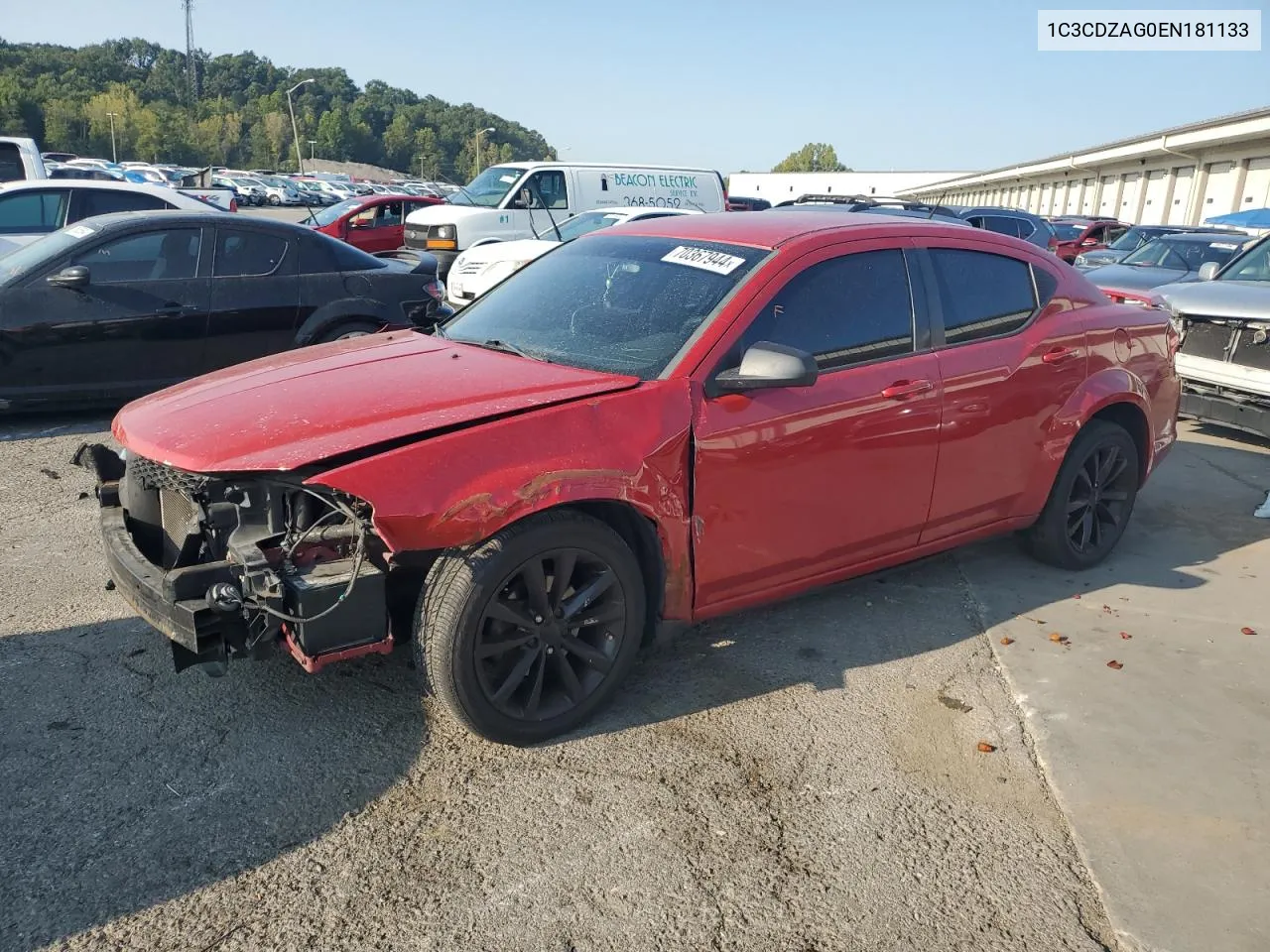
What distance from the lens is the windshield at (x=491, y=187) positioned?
618 inches

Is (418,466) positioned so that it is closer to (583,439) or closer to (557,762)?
(583,439)

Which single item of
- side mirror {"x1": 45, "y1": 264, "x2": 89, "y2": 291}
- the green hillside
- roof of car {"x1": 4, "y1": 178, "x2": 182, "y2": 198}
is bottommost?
side mirror {"x1": 45, "y1": 264, "x2": 89, "y2": 291}

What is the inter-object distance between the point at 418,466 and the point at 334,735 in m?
1.07

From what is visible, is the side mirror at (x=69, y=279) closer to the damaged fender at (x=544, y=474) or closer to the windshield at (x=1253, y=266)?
the damaged fender at (x=544, y=474)

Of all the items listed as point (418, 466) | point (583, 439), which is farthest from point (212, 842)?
point (583, 439)

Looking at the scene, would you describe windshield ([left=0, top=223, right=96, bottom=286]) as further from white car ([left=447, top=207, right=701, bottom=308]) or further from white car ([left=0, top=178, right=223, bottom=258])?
white car ([left=447, top=207, right=701, bottom=308])

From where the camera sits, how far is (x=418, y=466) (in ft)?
9.23

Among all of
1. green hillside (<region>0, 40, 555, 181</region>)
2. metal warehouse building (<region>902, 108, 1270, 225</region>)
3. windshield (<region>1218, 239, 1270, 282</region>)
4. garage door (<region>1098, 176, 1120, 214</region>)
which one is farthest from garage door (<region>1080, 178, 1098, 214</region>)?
green hillside (<region>0, 40, 555, 181</region>)

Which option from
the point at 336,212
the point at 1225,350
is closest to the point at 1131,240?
the point at 1225,350

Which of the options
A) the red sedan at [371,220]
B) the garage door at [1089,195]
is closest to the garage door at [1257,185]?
the garage door at [1089,195]

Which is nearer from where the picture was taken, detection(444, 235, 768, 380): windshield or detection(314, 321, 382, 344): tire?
detection(444, 235, 768, 380): windshield

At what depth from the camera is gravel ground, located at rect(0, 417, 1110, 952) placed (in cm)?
245

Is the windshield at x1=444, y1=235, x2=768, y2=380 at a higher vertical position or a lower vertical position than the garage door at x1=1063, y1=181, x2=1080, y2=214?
lower

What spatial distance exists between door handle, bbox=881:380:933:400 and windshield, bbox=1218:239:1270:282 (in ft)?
20.6
